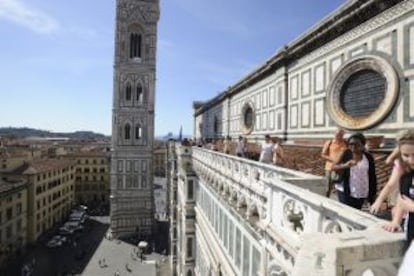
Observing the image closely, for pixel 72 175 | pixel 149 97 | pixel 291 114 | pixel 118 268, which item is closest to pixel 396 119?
pixel 291 114

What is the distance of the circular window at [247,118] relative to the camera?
1980cm

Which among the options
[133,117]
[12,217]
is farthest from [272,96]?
[12,217]

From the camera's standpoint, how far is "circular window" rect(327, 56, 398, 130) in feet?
28.2

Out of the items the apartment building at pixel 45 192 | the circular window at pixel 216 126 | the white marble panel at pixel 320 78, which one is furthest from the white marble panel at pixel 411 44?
the apartment building at pixel 45 192

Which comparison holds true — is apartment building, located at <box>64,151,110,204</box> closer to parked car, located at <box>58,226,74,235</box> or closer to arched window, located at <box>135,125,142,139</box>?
parked car, located at <box>58,226,74,235</box>

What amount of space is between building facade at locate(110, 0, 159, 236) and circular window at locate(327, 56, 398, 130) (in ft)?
118

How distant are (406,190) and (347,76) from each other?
29.3 feet

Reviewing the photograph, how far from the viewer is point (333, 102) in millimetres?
10836

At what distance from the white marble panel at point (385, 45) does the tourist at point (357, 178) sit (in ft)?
18.5

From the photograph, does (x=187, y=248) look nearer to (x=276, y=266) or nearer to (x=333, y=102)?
(x=333, y=102)

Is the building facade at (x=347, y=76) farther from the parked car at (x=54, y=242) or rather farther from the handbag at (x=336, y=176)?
the parked car at (x=54, y=242)

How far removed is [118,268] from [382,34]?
33.0 m

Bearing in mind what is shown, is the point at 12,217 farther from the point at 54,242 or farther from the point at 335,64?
the point at 335,64

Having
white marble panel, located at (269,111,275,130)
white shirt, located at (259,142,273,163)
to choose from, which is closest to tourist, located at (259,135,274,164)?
white shirt, located at (259,142,273,163)
